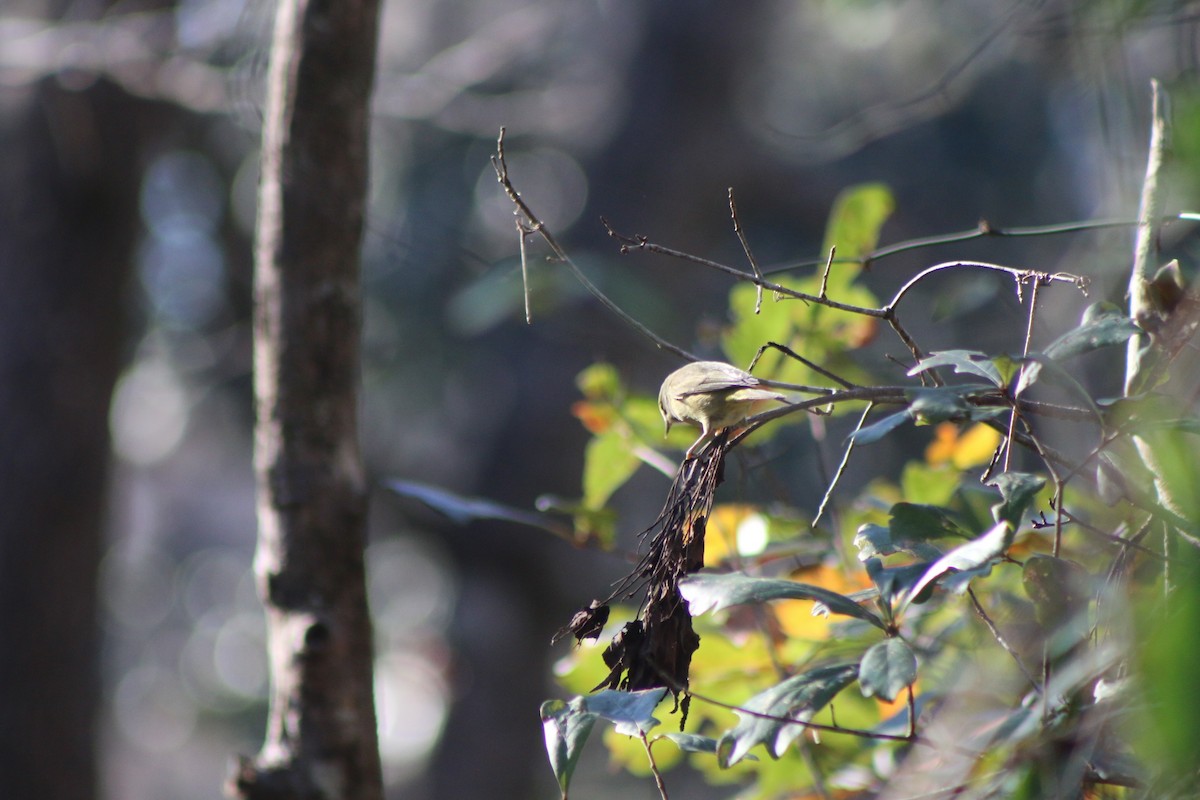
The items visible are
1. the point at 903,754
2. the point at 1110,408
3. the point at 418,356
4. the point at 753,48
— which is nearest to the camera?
the point at 1110,408

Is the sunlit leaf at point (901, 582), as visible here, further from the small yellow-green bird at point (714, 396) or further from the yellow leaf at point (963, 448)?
the yellow leaf at point (963, 448)

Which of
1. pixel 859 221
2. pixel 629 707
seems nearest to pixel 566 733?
pixel 629 707

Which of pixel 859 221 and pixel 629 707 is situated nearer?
pixel 629 707

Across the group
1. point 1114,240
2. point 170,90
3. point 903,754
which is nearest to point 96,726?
point 170,90

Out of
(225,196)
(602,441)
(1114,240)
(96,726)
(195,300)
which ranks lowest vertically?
(96,726)

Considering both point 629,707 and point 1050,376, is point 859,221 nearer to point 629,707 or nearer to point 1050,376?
point 1050,376

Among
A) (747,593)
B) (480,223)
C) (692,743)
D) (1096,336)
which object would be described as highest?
(1096,336)

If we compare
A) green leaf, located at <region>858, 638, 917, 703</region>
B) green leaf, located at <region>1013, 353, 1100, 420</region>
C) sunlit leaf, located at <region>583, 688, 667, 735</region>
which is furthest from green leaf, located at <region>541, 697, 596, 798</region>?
green leaf, located at <region>1013, 353, 1100, 420</region>

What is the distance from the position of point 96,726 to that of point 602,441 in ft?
6.15

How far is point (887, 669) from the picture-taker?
1.43 ft

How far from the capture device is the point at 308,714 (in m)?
0.76

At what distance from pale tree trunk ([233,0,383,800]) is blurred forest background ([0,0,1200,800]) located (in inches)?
4.2

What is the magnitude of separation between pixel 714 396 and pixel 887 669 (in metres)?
0.16

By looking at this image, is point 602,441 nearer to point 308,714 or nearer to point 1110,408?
point 308,714
